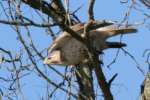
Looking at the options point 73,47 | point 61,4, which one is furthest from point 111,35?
point 61,4

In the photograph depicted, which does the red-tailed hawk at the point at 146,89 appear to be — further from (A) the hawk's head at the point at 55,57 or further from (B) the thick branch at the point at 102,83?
(A) the hawk's head at the point at 55,57

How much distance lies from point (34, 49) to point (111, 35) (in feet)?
2.69

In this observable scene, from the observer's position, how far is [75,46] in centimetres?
437

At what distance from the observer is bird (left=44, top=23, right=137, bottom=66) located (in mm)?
4293

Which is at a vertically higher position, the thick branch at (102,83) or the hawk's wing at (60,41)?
the hawk's wing at (60,41)

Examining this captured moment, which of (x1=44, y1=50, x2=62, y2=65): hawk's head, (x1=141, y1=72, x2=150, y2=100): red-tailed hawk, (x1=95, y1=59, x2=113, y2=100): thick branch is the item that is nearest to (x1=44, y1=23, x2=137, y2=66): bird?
(x1=44, y1=50, x2=62, y2=65): hawk's head

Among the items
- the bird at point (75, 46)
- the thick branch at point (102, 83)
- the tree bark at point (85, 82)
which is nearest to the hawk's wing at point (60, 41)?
the bird at point (75, 46)

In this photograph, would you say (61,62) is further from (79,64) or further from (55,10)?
(55,10)

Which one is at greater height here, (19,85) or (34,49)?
(34,49)

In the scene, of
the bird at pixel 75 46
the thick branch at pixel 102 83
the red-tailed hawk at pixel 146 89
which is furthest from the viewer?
the bird at pixel 75 46

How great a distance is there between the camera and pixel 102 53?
164 inches

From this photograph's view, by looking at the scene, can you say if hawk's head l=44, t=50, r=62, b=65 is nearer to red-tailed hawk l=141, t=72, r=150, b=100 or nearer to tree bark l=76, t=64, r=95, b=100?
tree bark l=76, t=64, r=95, b=100

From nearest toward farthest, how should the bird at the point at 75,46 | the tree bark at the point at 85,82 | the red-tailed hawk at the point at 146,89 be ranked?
the red-tailed hawk at the point at 146,89
the tree bark at the point at 85,82
the bird at the point at 75,46

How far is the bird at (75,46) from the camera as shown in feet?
14.1
